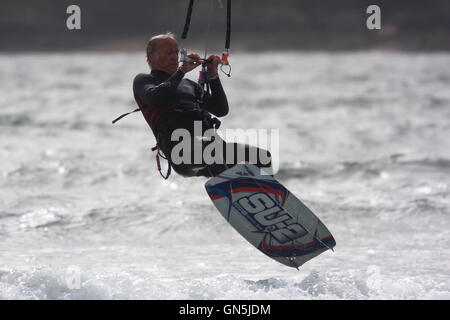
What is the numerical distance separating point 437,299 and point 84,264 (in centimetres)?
322

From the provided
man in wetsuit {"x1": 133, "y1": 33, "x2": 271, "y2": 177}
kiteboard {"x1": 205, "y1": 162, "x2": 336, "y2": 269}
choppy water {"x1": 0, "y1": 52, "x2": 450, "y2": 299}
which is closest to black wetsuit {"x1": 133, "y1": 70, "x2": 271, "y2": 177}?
man in wetsuit {"x1": 133, "y1": 33, "x2": 271, "y2": 177}

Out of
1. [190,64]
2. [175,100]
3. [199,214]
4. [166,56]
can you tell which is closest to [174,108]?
[175,100]

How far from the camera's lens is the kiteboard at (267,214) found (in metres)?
4.91

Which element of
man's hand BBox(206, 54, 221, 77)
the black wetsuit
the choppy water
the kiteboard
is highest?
man's hand BBox(206, 54, 221, 77)

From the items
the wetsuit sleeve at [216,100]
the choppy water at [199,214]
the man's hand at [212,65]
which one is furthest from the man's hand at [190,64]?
the choppy water at [199,214]

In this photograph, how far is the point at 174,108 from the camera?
188 inches

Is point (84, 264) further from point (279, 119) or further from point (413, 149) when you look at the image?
point (279, 119)

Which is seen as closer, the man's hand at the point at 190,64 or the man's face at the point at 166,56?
the man's hand at the point at 190,64

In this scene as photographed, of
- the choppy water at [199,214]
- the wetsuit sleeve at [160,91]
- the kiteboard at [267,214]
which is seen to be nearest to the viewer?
the wetsuit sleeve at [160,91]

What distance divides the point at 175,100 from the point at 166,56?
1.34 feet

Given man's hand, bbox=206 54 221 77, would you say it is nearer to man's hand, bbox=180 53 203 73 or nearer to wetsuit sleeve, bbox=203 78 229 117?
wetsuit sleeve, bbox=203 78 229 117

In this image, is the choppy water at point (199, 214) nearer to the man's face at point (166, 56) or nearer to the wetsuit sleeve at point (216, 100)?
the wetsuit sleeve at point (216, 100)

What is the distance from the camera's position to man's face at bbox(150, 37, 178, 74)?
4.92 meters

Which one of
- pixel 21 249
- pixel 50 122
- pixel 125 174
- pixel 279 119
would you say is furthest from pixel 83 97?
pixel 21 249
